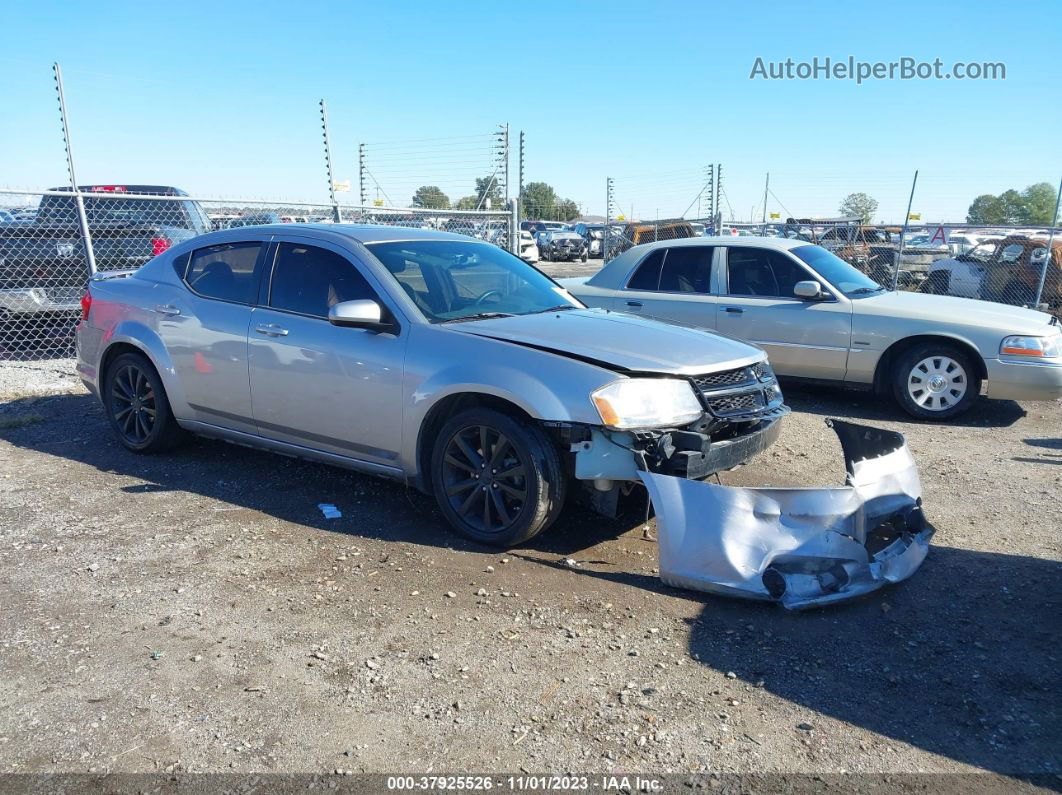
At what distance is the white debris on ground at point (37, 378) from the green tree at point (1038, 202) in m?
37.3

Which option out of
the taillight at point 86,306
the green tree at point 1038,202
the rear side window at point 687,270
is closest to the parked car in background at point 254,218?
the taillight at point 86,306

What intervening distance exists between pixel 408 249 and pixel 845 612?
3.30 m

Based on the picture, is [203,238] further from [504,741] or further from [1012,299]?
[1012,299]

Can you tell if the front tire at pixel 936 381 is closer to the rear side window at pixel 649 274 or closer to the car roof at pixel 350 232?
the rear side window at pixel 649 274

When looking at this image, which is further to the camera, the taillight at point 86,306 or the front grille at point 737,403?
the taillight at point 86,306

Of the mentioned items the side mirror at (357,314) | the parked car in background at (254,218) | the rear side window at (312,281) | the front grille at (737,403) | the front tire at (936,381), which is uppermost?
the parked car in background at (254,218)

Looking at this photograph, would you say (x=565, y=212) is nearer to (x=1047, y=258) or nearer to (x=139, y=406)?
(x=1047, y=258)

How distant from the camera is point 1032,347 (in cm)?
721

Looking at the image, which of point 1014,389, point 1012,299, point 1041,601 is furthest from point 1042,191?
point 1041,601

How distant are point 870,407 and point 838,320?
998 millimetres

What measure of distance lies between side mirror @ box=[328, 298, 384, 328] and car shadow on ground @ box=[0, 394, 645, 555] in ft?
3.87

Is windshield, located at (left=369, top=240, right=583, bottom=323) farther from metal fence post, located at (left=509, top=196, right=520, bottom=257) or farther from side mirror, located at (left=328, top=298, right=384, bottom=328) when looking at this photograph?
metal fence post, located at (left=509, top=196, right=520, bottom=257)

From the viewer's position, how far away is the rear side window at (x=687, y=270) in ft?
28.1

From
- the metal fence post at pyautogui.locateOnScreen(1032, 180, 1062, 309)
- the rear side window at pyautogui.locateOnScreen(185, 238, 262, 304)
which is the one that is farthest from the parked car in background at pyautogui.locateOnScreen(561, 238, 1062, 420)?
the metal fence post at pyautogui.locateOnScreen(1032, 180, 1062, 309)
